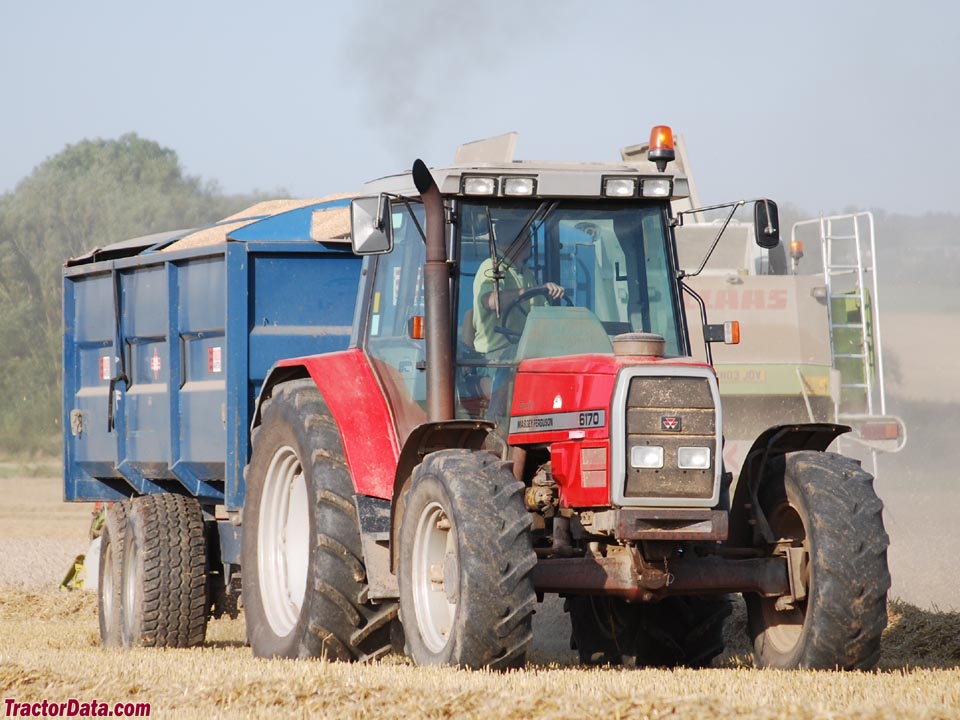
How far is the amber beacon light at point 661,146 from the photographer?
7062mm

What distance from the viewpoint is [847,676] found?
5.87 metres

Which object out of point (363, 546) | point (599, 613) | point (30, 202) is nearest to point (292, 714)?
point (363, 546)

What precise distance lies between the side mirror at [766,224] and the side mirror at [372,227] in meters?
1.68

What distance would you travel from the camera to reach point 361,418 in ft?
22.7

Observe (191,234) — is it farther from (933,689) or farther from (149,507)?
(933,689)

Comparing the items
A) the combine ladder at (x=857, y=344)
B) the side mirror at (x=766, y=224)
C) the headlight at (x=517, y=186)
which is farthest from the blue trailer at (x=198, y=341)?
the combine ladder at (x=857, y=344)

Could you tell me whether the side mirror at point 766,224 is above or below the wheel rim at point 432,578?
above

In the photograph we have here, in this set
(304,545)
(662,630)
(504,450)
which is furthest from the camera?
(304,545)

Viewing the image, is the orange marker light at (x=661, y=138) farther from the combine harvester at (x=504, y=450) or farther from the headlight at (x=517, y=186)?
the headlight at (x=517, y=186)

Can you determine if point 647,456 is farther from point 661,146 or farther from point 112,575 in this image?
point 112,575

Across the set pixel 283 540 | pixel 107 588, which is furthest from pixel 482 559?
pixel 107 588

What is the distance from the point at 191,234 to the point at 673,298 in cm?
416

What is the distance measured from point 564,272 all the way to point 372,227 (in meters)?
0.93

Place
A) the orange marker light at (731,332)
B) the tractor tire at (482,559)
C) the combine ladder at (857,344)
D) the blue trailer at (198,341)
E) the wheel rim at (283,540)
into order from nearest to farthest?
the tractor tire at (482,559), the orange marker light at (731,332), the wheel rim at (283,540), the blue trailer at (198,341), the combine ladder at (857,344)
